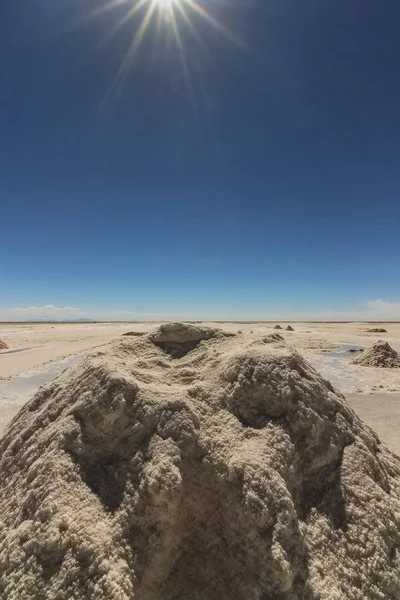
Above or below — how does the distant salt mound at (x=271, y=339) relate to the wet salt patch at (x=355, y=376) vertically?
above

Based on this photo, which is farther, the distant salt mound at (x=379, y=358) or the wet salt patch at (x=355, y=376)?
the distant salt mound at (x=379, y=358)

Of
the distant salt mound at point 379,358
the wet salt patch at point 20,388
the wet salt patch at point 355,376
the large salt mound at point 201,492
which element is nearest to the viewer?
the large salt mound at point 201,492

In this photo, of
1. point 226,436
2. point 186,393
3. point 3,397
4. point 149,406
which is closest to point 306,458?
point 226,436

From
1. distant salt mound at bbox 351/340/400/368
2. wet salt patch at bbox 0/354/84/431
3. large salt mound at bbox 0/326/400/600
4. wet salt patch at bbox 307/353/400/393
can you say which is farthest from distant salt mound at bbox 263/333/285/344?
distant salt mound at bbox 351/340/400/368

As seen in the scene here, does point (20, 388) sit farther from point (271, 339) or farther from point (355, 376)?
point (355, 376)

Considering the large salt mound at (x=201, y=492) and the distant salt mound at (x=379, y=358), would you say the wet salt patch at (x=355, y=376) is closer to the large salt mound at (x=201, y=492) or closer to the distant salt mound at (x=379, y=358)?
the distant salt mound at (x=379, y=358)

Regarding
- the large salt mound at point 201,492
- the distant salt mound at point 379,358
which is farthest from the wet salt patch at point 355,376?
the large salt mound at point 201,492

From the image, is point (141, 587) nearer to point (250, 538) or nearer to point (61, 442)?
point (250, 538)

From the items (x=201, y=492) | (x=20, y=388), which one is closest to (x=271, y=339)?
(x=201, y=492)
